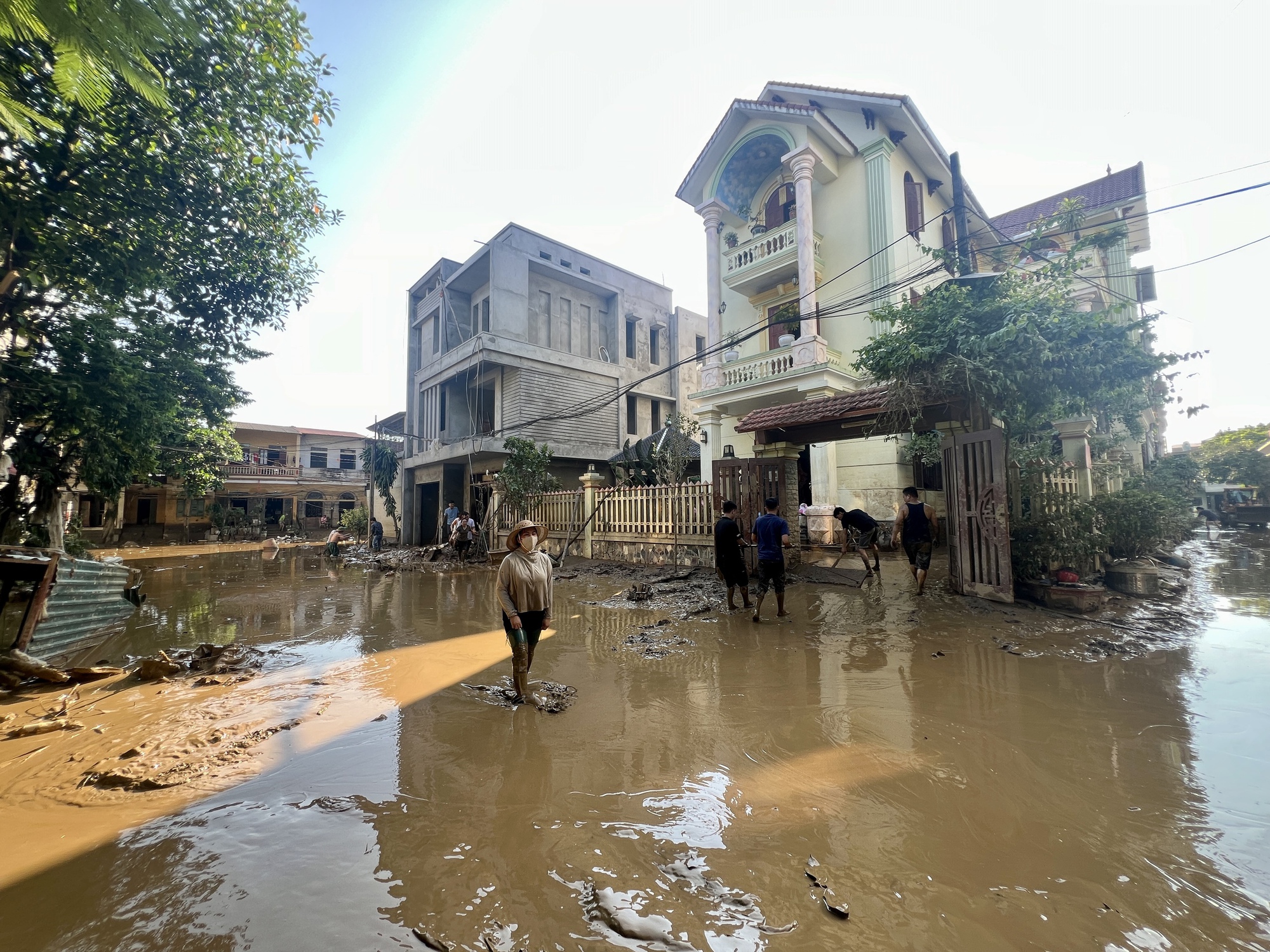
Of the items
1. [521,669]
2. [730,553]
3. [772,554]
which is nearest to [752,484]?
[730,553]

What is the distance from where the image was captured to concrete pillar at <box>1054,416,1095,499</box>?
820 cm

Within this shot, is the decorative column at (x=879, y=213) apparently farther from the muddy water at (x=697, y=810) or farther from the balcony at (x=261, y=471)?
the balcony at (x=261, y=471)

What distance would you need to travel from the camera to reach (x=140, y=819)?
2676mm

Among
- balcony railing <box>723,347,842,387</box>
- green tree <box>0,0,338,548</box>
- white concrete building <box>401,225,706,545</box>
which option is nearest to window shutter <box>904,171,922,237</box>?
balcony railing <box>723,347,842,387</box>

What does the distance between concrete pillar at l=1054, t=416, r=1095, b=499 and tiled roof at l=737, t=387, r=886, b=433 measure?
2.94 meters

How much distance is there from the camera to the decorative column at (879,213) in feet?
43.1

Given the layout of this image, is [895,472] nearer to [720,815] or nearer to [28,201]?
[720,815]

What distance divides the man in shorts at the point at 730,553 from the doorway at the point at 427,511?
19.5 meters

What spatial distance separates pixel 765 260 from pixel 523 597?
13398 millimetres

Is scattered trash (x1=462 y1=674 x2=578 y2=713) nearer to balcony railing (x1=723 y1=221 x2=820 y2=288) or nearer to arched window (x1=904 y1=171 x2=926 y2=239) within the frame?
balcony railing (x1=723 y1=221 x2=820 y2=288)

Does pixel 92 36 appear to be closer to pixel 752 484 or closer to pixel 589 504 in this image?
pixel 752 484

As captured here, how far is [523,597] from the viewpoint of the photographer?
14.4 ft

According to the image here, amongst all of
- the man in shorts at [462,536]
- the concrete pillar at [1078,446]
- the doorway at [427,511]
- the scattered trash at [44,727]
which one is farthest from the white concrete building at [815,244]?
the doorway at [427,511]

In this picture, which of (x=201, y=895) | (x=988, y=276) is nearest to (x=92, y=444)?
(x=201, y=895)
